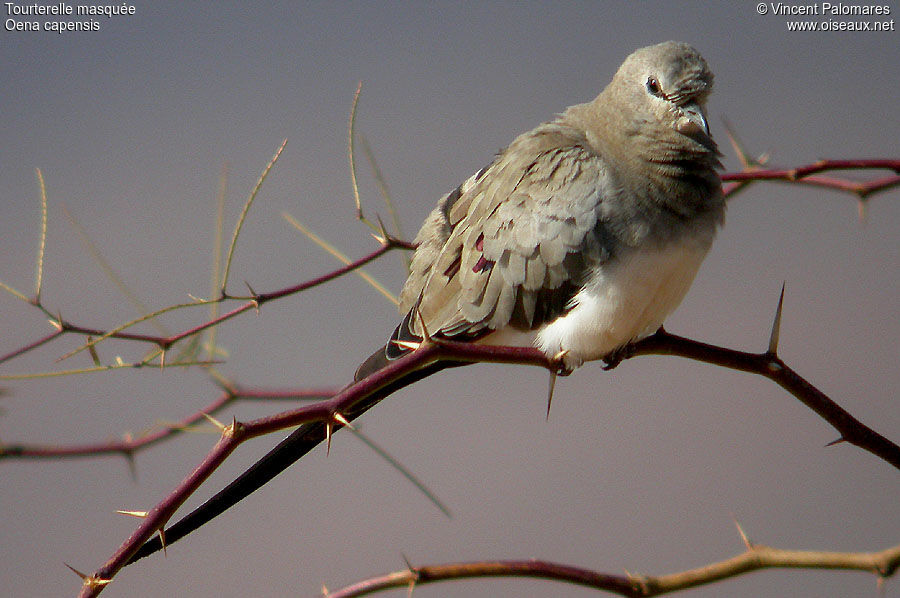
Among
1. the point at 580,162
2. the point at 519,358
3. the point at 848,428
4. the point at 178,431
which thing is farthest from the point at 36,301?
the point at 848,428

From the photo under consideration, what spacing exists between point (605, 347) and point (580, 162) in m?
0.25

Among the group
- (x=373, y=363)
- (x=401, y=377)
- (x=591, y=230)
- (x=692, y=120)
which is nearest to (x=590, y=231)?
(x=591, y=230)

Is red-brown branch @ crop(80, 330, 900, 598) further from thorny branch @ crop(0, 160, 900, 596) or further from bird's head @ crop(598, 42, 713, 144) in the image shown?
bird's head @ crop(598, 42, 713, 144)

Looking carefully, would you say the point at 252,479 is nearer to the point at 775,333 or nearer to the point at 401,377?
the point at 401,377

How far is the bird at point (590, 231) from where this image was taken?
42.9 inches

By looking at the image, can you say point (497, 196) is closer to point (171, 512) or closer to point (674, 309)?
point (674, 309)

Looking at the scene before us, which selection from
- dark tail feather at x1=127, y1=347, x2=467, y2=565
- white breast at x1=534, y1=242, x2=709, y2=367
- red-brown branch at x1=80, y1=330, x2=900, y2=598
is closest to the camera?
red-brown branch at x1=80, y1=330, x2=900, y2=598

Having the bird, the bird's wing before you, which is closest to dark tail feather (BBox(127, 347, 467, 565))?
the bird

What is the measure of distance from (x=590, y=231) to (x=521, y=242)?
0.09 metres

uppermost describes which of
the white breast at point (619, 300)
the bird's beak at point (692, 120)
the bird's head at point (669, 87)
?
the bird's head at point (669, 87)

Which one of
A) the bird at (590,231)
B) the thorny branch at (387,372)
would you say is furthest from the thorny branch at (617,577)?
the bird at (590,231)

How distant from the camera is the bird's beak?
1.11 metres

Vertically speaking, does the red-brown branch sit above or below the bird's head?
below

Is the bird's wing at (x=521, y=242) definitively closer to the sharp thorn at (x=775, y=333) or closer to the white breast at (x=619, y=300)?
the white breast at (x=619, y=300)
